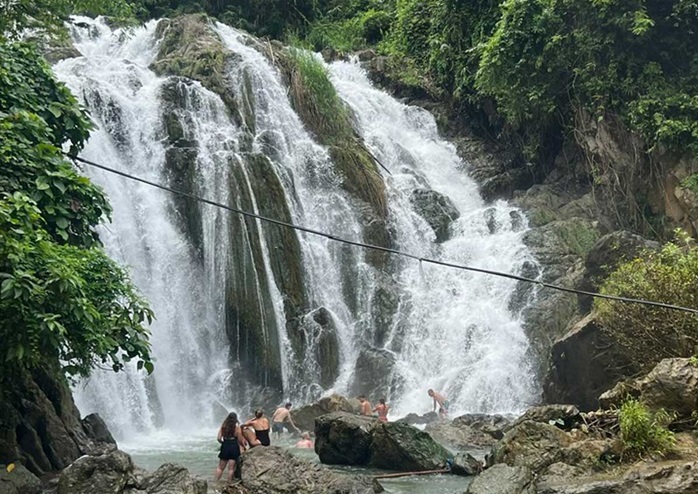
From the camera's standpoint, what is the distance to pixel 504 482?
28.8ft

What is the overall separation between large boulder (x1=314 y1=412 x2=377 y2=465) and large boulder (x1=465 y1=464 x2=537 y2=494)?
3.37m

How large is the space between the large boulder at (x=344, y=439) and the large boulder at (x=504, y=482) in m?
3.37

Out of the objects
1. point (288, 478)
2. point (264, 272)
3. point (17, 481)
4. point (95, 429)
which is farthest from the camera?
point (264, 272)

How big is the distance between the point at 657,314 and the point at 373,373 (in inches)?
312

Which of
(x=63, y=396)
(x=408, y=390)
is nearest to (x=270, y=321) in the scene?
(x=408, y=390)

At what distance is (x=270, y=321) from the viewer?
1895cm

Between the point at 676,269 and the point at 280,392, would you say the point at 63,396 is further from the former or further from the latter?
the point at 676,269

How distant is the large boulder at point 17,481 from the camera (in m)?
8.22

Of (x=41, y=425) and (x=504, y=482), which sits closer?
(x=504, y=482)

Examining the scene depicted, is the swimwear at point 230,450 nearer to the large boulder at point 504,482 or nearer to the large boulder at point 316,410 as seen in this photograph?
the large boulder at point 504,482

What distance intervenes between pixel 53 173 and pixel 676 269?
983 centimetres

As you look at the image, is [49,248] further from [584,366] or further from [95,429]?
[584,366]

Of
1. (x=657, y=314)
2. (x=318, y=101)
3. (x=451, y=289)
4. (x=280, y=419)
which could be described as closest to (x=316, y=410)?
(x=280, y=419)

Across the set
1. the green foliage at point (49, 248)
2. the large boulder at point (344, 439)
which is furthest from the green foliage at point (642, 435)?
the green foliage at point (49, 248)
